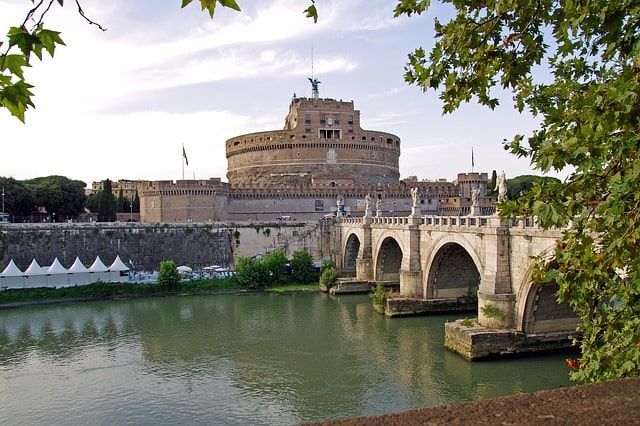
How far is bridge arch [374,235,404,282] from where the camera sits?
27.1m

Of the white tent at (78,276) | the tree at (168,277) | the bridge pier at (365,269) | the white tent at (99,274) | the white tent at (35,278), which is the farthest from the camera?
the bridge pier at (365,269)

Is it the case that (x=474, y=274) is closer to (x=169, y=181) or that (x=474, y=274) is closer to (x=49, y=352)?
(x=49, y=352)

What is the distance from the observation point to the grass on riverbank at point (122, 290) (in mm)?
25312

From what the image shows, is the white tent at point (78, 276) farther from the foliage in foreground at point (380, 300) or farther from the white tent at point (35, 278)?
the foliage in foreground at point (380, 300)

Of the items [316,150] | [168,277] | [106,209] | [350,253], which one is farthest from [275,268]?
[316,150]

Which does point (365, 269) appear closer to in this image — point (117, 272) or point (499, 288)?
point (117, 272)

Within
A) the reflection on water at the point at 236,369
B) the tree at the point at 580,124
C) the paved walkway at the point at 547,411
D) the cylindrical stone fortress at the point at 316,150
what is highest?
the cylindrical stone fortress at the point at 316,150

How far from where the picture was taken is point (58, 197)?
4353 cm

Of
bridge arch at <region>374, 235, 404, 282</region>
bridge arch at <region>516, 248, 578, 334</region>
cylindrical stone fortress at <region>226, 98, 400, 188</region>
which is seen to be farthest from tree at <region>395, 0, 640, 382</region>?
cylindrical stone fortress at <region>226, 98, 400, 188</region>

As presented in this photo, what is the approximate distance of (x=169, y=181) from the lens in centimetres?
4012

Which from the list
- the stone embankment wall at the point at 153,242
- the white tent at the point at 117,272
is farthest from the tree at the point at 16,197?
the white tent at the point at 117,272

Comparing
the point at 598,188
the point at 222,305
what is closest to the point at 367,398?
the point at 598,188

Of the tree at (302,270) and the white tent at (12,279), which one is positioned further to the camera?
the tree at (302,270)

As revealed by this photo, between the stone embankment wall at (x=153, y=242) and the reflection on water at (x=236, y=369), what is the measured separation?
10.0 meters
